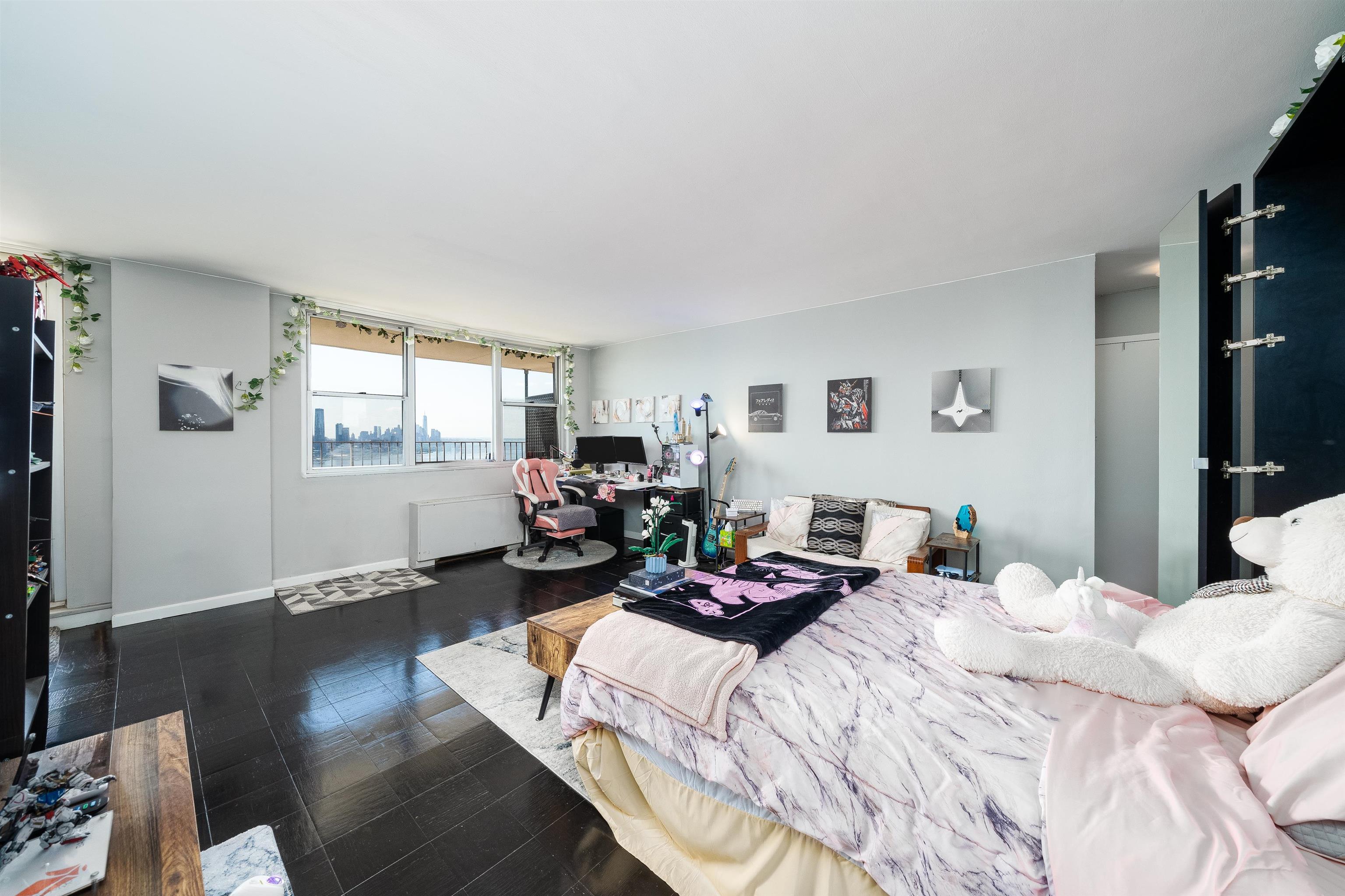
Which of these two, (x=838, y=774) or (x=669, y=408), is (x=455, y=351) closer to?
(x=669, y=408)

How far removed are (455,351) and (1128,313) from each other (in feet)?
22.1

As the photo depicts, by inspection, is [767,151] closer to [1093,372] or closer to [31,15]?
[31,15]

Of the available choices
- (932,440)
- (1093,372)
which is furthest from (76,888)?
(1093,372)

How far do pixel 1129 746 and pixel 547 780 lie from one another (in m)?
2.01

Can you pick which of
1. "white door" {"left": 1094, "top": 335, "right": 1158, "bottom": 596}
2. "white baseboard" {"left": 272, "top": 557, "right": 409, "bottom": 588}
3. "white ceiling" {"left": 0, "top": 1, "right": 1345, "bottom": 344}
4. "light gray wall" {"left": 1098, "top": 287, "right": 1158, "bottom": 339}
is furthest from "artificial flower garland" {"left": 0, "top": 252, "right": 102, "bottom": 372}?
"light gray wall" {"left": 1098, "top": 287, "right": 1158, "bottom": 339}

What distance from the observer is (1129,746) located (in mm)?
1205

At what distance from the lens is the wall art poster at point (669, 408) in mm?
6078

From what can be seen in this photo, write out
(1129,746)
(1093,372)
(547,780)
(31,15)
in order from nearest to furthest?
(1129,746) → (31,15) → (547,780) → (1093,372)

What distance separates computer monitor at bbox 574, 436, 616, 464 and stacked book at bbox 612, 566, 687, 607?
3.54 metres

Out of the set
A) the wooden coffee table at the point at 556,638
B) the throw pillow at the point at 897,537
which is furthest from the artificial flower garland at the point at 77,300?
the throw pillow at the point at 897,537

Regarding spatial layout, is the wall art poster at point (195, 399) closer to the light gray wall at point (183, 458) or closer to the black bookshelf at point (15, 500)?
the light gray wall at point (183, 458)

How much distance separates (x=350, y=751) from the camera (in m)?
2.30

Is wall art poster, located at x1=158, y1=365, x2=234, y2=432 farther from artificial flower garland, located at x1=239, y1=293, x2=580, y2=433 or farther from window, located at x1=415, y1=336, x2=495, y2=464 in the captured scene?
window, located at x1=415, y1=336, x2=495, y2=464

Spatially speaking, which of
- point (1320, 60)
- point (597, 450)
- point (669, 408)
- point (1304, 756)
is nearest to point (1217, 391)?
point (1320, 60)
